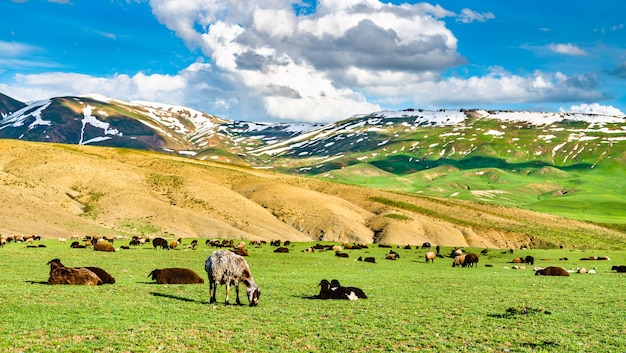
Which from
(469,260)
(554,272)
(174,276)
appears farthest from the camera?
(469,260)

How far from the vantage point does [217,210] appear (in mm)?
104625

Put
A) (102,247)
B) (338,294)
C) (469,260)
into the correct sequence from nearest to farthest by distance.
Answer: (338,294)
(102,247)
(469,260)

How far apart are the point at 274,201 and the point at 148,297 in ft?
305

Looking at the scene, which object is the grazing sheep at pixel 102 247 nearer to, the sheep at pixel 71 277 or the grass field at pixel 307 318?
the grass field at pixel 307 318

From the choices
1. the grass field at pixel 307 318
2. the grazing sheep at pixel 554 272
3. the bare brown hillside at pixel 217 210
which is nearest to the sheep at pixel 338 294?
the grass field at pixel 307 318

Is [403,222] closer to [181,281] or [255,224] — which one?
[255,224]

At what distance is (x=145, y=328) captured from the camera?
17547mm

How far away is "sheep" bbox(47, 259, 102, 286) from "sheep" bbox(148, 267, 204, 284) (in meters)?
3.39

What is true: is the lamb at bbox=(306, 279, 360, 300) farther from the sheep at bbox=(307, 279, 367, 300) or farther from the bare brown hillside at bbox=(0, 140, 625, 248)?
the bare brown hillside at bbox=(0, 140, 625, 248)

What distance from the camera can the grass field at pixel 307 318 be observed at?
16.0 metres

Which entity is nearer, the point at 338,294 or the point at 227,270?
the point at 227,270

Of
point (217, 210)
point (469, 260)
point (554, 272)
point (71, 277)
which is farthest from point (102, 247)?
point (217, 210)

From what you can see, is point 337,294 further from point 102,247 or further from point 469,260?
point 102,247

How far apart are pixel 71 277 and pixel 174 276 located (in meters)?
5.79
